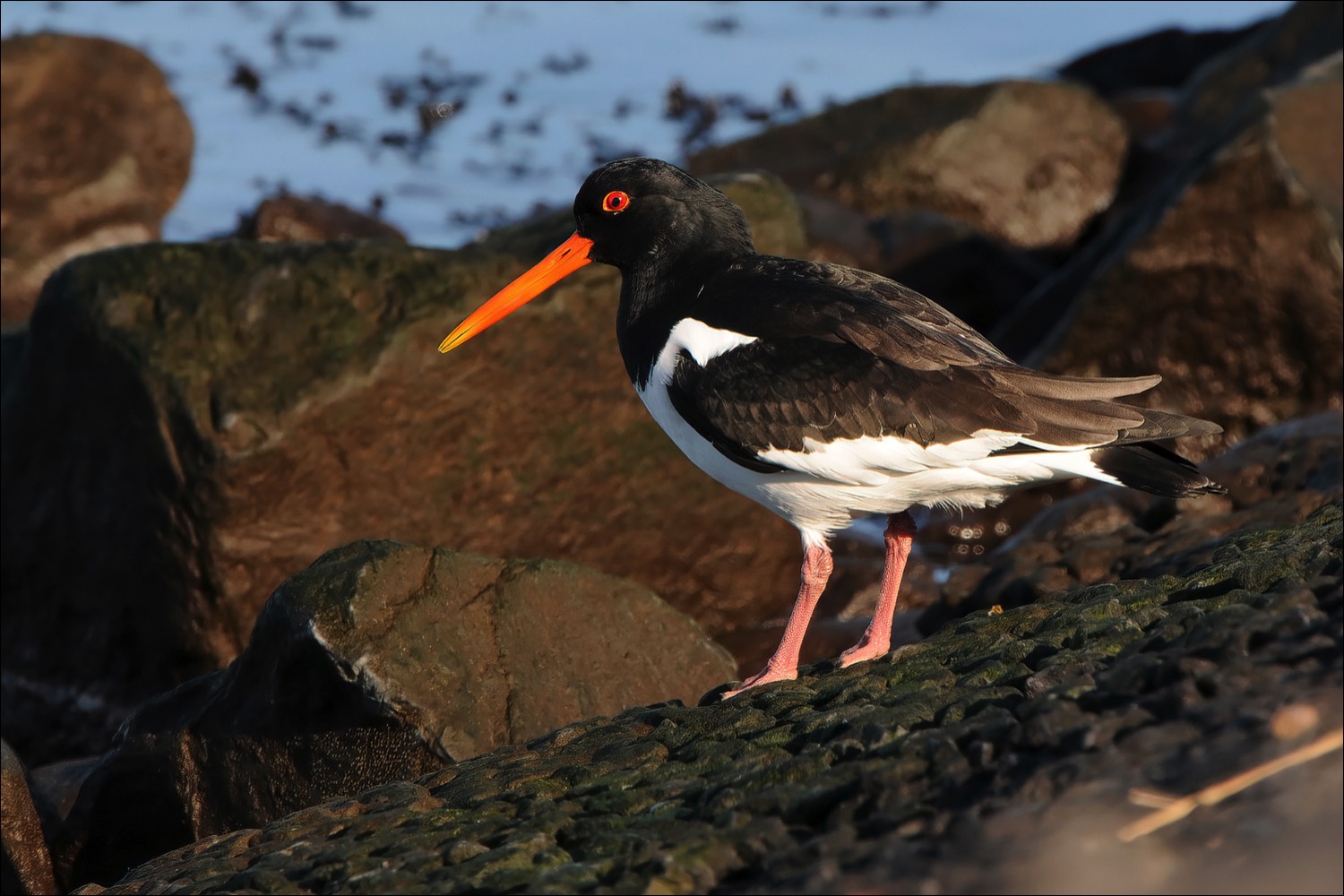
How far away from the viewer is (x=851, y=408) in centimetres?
484

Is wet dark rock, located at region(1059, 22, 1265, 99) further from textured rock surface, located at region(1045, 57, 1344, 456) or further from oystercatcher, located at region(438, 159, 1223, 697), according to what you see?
oystercatcher, located at region(438, 159, 1223, 697)

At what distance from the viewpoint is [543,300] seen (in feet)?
24.4

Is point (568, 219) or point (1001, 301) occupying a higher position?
point (568, 219)

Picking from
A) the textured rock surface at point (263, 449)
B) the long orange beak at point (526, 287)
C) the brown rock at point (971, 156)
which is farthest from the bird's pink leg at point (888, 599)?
the brown rock at point (971, 156)

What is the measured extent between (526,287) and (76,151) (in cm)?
732

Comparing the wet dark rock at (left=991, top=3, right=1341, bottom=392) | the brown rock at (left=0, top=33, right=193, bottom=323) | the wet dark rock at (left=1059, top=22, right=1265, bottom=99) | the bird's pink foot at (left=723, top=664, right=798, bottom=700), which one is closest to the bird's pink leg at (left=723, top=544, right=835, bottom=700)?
the bird's pink foot at (left=723, top=664, right=798, bottom=700)

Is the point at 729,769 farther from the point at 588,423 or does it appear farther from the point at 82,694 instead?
the point at 82,694

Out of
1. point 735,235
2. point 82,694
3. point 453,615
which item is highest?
point 735,235

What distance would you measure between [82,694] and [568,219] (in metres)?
3.25

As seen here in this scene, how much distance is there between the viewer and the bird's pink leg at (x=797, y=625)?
5.02 meters

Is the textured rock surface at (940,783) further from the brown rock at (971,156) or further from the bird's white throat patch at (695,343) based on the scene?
the brown rock at (971,156)

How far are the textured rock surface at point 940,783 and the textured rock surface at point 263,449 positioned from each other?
2967 mm

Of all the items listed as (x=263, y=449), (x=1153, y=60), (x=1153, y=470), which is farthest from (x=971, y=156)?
(x=1153, y=470)

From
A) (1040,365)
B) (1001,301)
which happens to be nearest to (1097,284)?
(1040,365)
